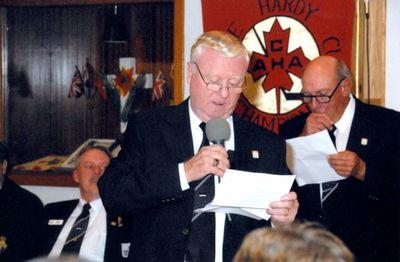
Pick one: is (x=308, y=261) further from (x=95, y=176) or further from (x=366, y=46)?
(x=366, y=46)

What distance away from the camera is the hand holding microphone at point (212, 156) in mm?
2213

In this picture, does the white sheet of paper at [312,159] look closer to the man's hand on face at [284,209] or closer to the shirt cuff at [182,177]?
the man's hand on face at [284,209]

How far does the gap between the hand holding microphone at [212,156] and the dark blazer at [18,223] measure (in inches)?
77.1

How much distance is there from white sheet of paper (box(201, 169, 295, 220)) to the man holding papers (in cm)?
88

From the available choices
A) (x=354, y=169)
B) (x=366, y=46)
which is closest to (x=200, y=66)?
(x=354, y=169)

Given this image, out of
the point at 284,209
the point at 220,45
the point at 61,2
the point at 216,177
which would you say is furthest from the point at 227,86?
the point at 61,2

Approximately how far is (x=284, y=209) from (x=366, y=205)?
105cm

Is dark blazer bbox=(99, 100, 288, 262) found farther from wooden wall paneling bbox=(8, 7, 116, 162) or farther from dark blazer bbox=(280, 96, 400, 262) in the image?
wooden wall paneling bbox=(8, 7, 116, 162)

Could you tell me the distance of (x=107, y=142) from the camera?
5977mm

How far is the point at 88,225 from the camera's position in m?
4.03

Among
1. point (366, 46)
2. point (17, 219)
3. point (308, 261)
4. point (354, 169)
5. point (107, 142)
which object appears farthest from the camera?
point (107, 142)

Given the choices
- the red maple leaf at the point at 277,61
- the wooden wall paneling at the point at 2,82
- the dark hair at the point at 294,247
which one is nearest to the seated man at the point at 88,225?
the red maple leaf at the point at 277,61

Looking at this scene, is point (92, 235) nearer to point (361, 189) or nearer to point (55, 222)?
point (55, 222)

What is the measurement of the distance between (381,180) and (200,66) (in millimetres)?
1093
